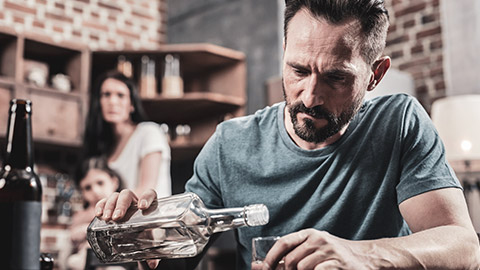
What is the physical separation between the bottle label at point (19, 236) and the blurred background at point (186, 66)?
2.15 metres

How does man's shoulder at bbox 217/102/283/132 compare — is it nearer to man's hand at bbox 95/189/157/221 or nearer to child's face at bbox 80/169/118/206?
man's hand at bbox 95/189/157/221

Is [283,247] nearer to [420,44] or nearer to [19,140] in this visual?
[19,140]

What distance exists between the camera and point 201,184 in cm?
123

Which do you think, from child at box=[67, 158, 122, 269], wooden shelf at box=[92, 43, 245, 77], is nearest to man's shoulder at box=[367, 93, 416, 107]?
child at box=[67, 158, 122, 269]

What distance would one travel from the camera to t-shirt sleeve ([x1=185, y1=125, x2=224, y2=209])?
121 centimetres

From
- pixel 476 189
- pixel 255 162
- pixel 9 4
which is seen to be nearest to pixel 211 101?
pixel 9 4

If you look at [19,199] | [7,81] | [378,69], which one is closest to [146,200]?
[19,199]

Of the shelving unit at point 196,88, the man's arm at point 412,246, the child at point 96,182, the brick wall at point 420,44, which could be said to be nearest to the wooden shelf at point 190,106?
the shelving unit at point 196,88

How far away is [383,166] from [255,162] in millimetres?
269

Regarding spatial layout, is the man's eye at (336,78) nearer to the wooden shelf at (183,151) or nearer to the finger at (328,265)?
the finger at (328,265)

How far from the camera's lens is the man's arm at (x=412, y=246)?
72cm

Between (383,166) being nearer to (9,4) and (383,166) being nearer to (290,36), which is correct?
(290,36)

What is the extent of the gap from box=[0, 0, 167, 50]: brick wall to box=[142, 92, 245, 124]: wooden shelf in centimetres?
62

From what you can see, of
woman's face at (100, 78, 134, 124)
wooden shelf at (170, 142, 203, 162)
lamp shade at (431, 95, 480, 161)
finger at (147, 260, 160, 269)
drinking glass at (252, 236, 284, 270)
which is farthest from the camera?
wooden shelf at (170, 142, 203, 162)
